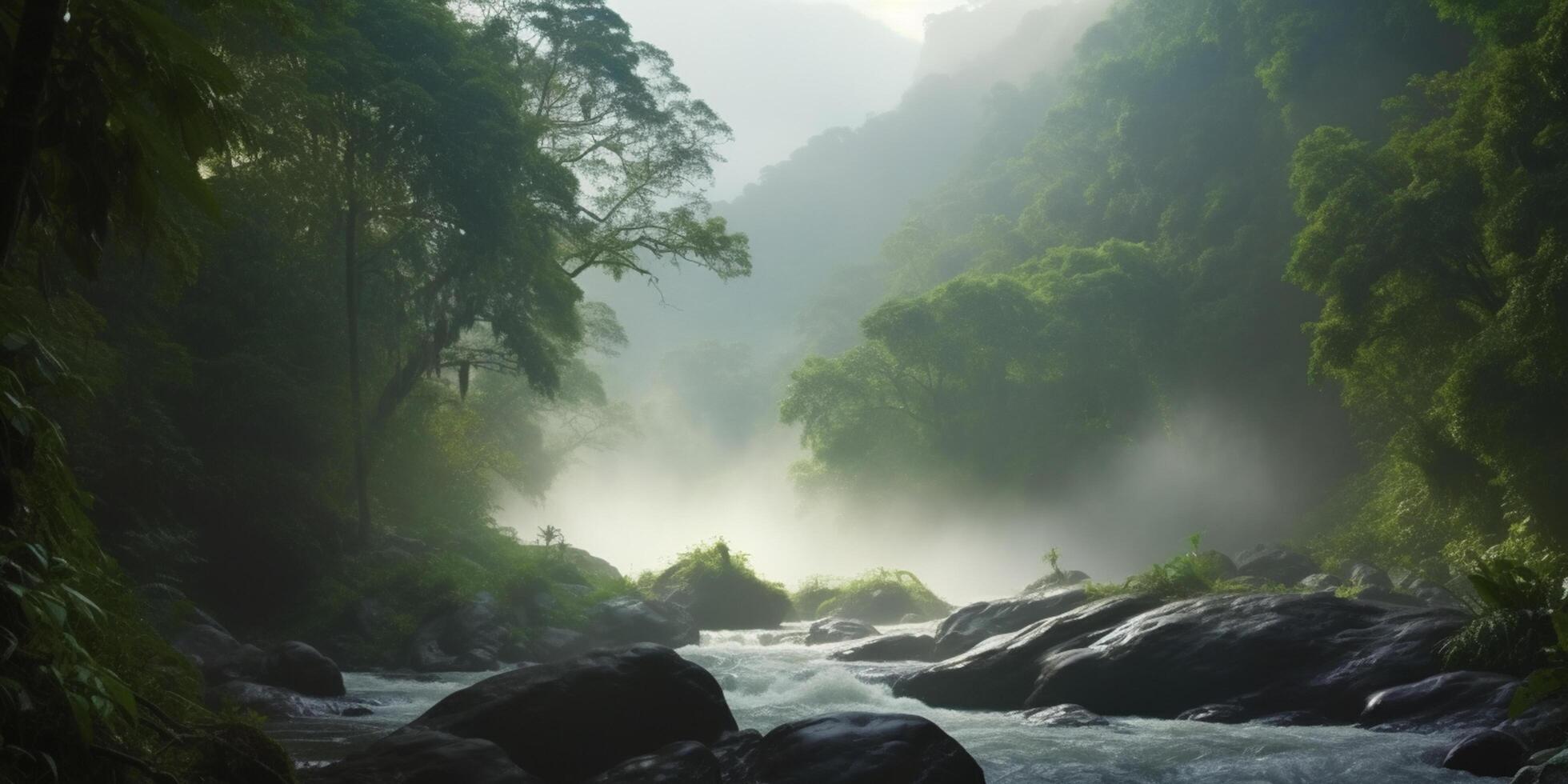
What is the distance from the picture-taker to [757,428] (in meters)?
97.9

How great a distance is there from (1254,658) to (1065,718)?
238 cm

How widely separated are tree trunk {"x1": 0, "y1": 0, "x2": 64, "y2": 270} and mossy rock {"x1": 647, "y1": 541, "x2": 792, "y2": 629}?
2678 cm

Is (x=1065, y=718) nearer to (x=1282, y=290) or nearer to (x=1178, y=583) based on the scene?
(x=1178, y=583)

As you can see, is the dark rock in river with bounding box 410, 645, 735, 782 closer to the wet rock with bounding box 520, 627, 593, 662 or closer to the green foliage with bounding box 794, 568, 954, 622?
the wet rock with bounding box 520, 627, 593, 662

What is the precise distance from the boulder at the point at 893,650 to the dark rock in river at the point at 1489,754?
10037 millimetres

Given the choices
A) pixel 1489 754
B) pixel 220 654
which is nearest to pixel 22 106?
pixel 1489 754

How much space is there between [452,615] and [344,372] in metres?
6.12

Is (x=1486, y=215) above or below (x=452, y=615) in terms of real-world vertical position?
above

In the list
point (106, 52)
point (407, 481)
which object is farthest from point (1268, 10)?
point (106, 52)

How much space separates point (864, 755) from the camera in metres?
7.74

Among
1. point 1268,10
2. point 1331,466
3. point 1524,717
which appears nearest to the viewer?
point 1524,717

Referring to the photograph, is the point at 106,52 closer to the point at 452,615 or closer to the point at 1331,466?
the point at 452,615

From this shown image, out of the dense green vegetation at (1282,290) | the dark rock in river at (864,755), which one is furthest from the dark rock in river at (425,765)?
the dense green vegetation at (1282,290)

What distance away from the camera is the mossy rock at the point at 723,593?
28.7 m
